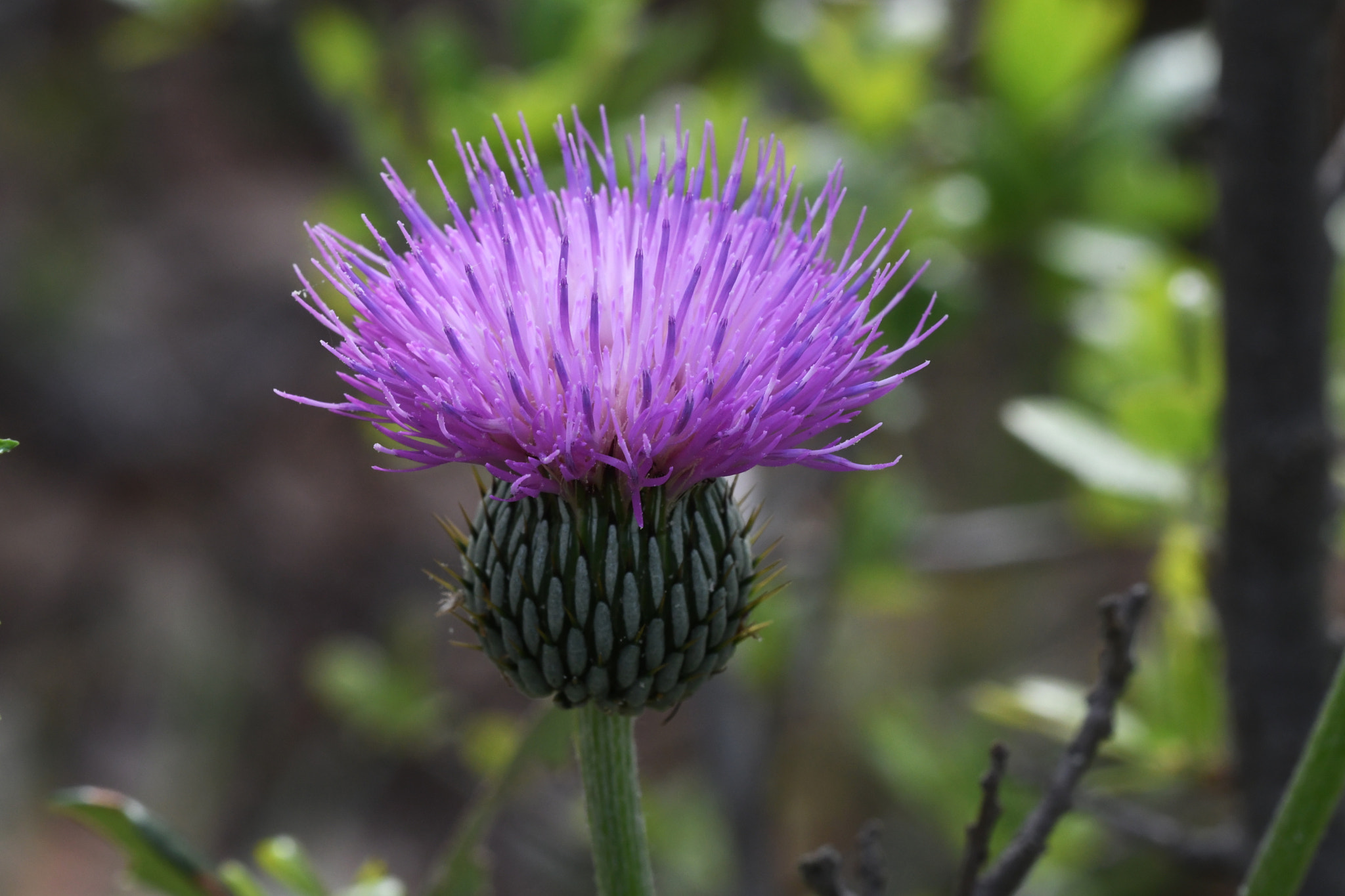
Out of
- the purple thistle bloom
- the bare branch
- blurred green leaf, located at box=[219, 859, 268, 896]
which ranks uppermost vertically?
the purple thistle bloom

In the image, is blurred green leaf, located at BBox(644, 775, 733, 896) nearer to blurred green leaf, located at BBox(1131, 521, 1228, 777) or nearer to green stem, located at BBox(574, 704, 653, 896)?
blurred green leaf, located at BBox(1131, 521, 1228, 777)

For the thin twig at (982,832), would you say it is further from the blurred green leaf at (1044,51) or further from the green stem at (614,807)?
the blurred green leaf at (1044,51)

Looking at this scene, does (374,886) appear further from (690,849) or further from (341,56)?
(690,849)

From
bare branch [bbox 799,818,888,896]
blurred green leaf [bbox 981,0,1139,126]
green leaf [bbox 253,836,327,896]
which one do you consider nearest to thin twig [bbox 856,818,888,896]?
bare branch [bbox 799,818,888,896]

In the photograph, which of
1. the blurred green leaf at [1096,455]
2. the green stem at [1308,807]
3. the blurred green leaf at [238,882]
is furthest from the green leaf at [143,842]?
the blurred green leaf at [1096,455]

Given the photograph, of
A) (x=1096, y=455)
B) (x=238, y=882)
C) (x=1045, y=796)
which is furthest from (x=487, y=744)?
(x=1045, y=796)

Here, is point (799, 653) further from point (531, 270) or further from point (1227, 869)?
point (531, 270)

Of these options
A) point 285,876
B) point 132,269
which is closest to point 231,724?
point 132,269
